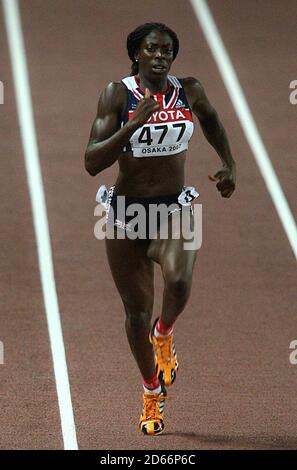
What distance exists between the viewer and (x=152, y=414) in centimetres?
835

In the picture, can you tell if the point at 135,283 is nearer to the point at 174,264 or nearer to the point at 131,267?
the point at 131,267

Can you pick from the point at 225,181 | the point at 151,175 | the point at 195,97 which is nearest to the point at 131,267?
the point at 151,175

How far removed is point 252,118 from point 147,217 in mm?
8194

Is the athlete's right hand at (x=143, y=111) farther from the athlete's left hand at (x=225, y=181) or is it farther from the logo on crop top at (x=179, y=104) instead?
the athlete's left hand at (x=225, y=181)

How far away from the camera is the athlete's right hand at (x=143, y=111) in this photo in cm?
739

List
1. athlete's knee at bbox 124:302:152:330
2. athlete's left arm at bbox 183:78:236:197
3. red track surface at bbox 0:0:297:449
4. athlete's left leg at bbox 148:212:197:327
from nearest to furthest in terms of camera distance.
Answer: athlete's left leg at bbox 148:212:197:327, athlete's left arm at bbox 183:78:236:197, athlete's knee at bbox 124:302:152:330, red track surface at bbox 0:0:297:449

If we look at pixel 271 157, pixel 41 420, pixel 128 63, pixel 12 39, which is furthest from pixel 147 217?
pixel 12 39

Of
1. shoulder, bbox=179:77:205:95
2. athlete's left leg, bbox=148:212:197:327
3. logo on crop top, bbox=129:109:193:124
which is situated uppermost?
shoulder, bbox=179:77:205:95

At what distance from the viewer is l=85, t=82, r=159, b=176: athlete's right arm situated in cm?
743

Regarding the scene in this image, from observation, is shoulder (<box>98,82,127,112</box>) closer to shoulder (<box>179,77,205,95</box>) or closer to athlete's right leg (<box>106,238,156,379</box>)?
shoulder (<box>179,77,205,95</box>)

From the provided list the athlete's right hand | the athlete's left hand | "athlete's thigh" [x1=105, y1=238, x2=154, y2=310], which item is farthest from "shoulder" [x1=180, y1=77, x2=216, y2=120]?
"athlete's thigh" [x1=105, y1=238, x2=154, y2=310]

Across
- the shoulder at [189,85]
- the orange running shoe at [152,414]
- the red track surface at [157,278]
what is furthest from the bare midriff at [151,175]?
the red track surface at [157,278]

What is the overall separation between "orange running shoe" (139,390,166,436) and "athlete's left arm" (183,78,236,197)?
1408 millimetres

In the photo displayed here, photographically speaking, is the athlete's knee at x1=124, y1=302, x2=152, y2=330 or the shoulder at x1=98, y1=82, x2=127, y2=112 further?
the athlete's knee at x1=124, y1=302, x2=152, y2=330
